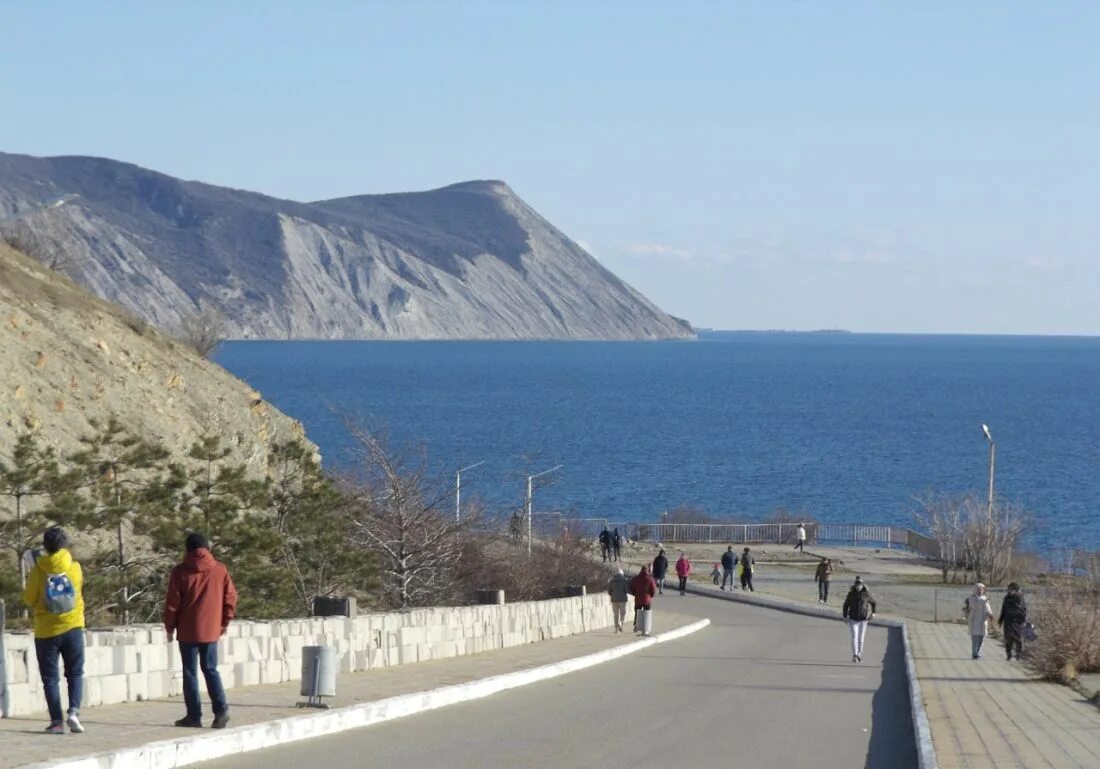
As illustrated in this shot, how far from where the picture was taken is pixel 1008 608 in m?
25.0

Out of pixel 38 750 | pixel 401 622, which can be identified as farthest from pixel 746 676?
pixel 38 750

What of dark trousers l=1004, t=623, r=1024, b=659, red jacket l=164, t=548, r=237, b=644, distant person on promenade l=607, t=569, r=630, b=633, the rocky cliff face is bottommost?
dark trousers l=1004, t=623, r=1024, b=659

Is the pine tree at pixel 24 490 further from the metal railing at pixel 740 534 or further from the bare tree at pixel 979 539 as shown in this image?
the metal railing at pixel 740 534

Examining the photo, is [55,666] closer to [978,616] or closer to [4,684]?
[4,684]

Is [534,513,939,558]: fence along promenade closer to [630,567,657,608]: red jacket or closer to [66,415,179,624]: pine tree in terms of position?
[66,415,179,624]: pine tree

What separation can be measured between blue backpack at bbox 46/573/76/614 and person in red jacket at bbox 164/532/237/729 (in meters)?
0.82

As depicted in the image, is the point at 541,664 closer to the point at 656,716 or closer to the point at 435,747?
the point at 656,716

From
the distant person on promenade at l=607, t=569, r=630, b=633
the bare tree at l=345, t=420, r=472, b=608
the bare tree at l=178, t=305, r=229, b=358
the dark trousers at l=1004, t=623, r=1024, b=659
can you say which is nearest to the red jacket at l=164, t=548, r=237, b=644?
the distant person on promenade at l=607, t=569, r=630, b=633

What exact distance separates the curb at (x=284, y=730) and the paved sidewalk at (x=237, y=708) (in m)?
0.16

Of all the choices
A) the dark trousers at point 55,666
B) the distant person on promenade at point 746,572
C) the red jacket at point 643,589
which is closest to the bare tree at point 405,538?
the red jacket at point 643,589

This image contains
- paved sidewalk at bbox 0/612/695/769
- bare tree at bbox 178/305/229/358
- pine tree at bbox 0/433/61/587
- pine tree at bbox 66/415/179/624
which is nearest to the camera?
paved sidewalk at bbox 0/612/695/769

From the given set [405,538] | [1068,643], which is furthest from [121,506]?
[1068,643]

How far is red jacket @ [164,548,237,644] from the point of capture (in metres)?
11.6

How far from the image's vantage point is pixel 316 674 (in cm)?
1322
